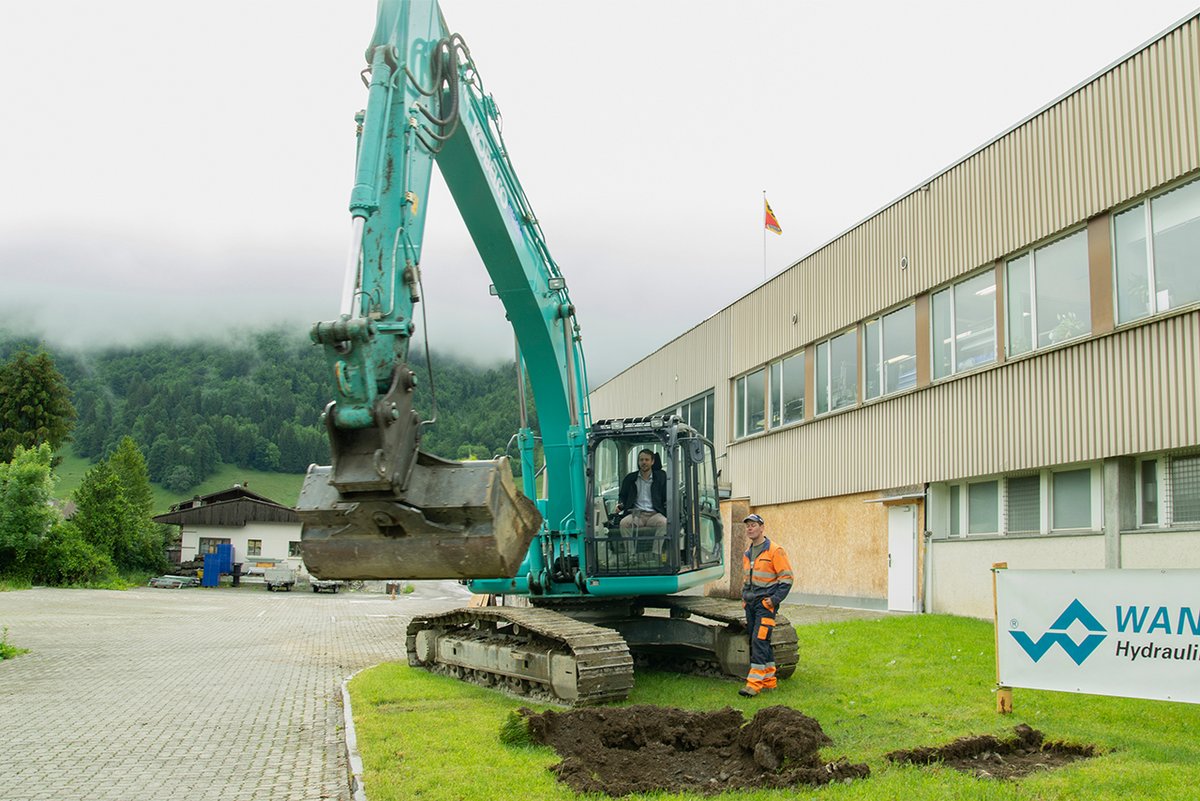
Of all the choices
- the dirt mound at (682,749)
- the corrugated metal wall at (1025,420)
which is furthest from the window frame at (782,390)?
the dirt mound at (682,749)

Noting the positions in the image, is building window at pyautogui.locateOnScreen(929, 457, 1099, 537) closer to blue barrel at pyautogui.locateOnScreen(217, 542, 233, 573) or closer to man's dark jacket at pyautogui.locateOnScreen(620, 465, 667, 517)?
man's dark jacket at pyautogui.locateOnScreen(620, 465, 667, 517)

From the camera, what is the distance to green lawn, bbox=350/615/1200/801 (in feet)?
20.6

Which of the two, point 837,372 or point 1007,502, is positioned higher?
point 837,372

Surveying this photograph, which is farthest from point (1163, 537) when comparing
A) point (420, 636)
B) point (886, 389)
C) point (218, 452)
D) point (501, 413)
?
point (218, 452)

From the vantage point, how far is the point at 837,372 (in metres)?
20.7

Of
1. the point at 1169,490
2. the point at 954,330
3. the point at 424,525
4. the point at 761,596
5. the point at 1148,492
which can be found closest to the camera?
the point at 424,525

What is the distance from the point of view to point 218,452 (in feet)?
396

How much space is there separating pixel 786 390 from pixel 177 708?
15577mm

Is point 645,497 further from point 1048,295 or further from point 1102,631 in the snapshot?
point 1048,295

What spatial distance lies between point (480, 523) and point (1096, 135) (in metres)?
12.3

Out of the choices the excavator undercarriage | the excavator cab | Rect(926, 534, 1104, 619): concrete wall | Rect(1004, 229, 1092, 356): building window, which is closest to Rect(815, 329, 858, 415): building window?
Rect(926, 534, 1104, 619): concrete wall

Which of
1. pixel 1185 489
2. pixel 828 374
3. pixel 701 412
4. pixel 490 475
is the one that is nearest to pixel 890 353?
pixel 828 374

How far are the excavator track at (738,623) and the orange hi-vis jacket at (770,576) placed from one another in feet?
1.80

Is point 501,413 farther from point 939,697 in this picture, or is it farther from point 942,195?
point 942,195
